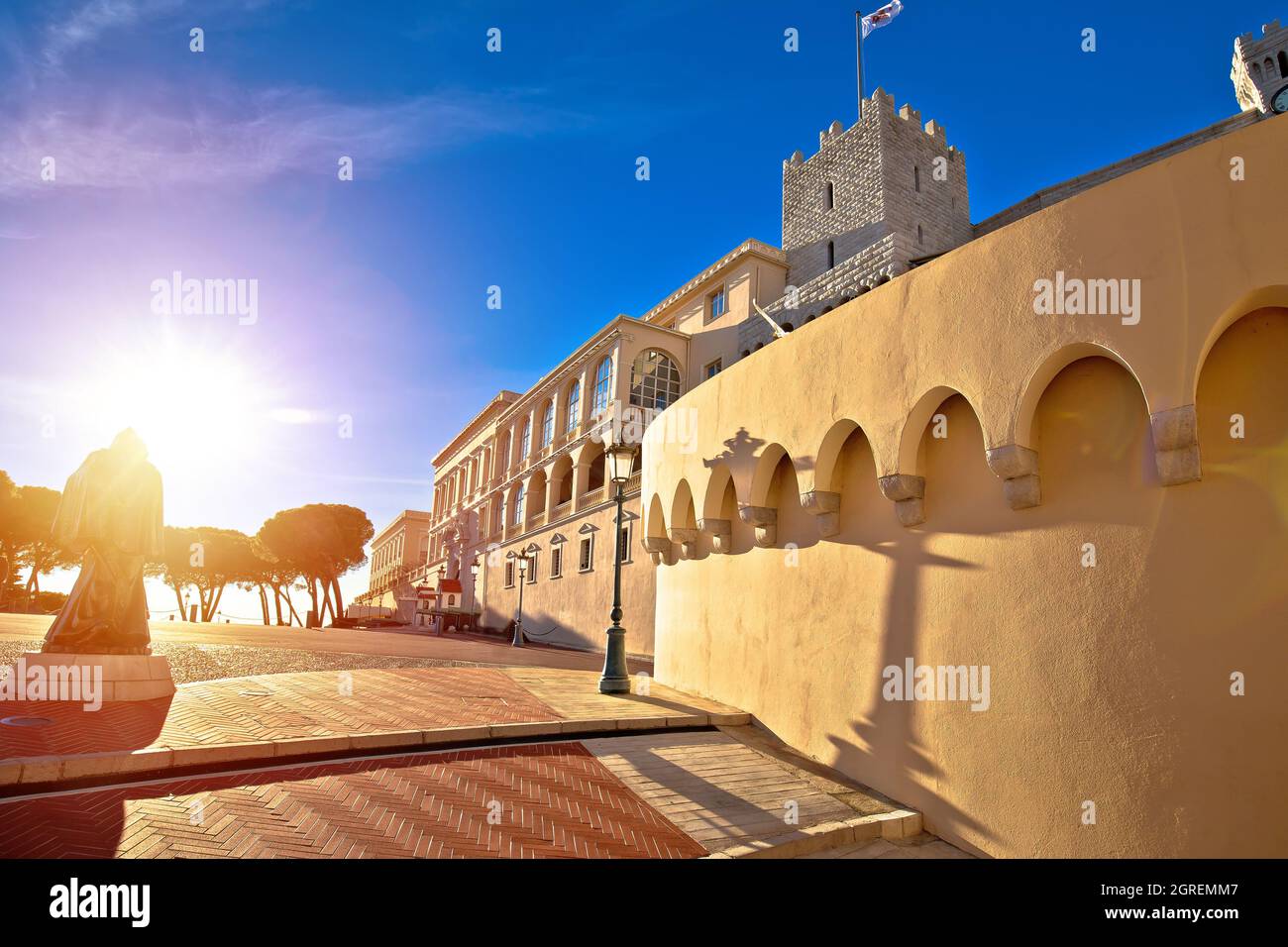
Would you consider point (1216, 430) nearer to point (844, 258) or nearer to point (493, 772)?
point (493, 772)

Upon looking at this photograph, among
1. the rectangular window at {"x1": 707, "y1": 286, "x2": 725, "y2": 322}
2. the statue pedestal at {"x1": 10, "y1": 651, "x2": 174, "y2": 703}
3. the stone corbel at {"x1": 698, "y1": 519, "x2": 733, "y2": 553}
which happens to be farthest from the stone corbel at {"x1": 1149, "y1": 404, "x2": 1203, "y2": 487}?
the rectangular window at {"x1": 707, "y1": 286, "x2": 725, "y2": 322}

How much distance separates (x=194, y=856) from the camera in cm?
445

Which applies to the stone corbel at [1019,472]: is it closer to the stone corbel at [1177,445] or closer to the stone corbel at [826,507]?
the stone corbel at [1177,445]

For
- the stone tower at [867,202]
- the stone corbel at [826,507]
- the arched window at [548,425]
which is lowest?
the stone corbel at [826,507]

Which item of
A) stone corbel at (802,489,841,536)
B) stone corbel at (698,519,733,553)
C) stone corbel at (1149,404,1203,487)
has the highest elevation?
stone corbel at (1149,404,1203,487)

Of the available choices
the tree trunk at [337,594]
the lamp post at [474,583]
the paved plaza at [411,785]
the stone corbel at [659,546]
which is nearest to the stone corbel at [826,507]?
the paved plaza at [411,785]

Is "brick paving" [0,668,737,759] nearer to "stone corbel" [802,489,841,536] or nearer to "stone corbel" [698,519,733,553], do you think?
"stone corbel" [698,519,733,553]

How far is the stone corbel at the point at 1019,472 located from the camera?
19.3ft

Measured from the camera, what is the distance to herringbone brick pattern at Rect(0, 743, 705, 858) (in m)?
4.68

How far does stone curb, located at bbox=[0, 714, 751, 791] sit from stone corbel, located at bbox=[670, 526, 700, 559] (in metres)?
3.18

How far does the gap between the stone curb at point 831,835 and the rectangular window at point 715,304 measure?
23.8 m

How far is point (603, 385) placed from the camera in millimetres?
28609

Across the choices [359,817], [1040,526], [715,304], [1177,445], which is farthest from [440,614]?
[1177,445]

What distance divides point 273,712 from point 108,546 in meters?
3.02
